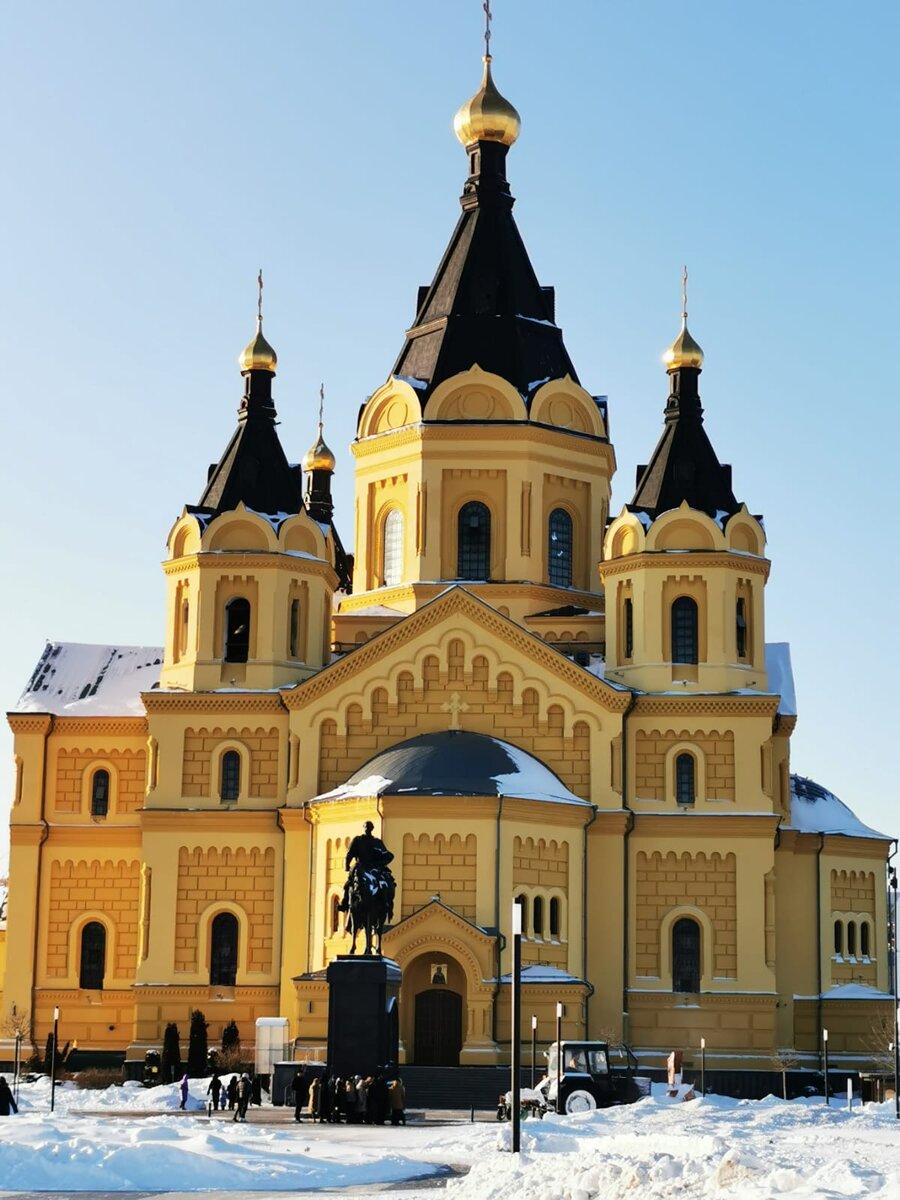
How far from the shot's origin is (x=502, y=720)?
49.0 m

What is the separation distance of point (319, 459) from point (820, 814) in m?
22.6

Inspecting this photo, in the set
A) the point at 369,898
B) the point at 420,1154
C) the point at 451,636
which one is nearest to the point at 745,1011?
the point at 451,636

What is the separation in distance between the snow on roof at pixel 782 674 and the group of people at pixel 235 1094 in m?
17.7

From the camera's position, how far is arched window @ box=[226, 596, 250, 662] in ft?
167

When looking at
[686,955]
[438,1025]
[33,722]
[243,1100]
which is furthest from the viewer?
[33,722]

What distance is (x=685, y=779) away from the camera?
49.0 metres

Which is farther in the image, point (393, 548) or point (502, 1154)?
point (393, 548)

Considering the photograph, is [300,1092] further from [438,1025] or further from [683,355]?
[683,355]

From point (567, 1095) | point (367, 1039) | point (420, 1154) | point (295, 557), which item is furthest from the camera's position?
point (295, 557)

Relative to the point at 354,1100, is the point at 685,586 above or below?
above

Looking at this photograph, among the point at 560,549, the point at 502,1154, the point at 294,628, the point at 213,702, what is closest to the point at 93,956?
the point at 213,702

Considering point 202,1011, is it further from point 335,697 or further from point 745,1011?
point 745,1011

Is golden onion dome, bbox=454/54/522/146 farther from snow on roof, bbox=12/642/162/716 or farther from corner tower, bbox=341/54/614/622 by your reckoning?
snow on roof, bbox=12/642/162/716

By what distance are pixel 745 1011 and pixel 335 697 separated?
11613 mm
